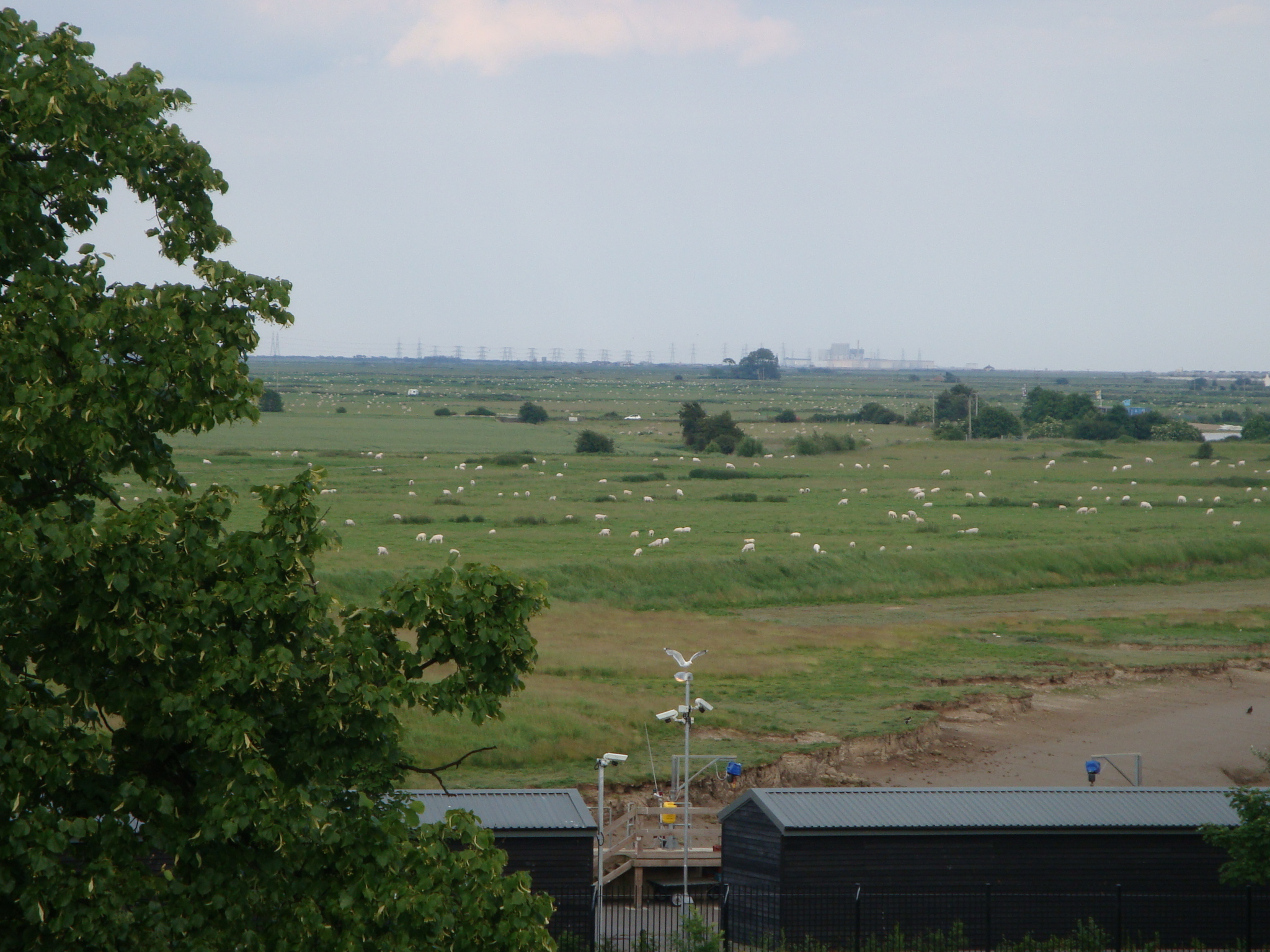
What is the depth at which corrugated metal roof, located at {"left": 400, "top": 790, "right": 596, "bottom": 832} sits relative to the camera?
67.1 feet

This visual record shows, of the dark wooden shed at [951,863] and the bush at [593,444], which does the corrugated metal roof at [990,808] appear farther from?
the bush at [593,444]

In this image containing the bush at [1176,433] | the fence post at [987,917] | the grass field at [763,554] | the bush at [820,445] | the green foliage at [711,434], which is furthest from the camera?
the bush at [1176,433]

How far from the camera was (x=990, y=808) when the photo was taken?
22.1m

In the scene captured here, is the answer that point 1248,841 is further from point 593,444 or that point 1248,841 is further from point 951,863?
point 593,444

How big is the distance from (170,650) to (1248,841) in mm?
17800

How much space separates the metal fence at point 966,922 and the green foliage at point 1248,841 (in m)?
0.91

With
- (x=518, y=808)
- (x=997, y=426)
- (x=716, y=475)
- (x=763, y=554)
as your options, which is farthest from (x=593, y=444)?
(x=518, y=808)

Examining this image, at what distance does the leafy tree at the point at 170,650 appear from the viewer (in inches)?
322

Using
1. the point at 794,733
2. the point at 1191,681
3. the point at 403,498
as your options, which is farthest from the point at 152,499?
the point at 403,498

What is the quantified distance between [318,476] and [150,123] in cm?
296

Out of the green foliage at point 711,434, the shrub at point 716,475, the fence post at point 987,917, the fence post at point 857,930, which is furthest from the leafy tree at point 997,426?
the fence post at point 857,930

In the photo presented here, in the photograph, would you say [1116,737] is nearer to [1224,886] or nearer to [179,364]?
[1224,886]

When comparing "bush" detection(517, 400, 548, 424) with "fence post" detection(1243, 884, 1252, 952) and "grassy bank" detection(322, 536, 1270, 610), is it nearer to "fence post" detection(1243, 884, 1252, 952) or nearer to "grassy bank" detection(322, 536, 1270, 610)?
"grassy bank" detection(322, 536, 1270, 610)

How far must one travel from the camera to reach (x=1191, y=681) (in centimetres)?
4672
